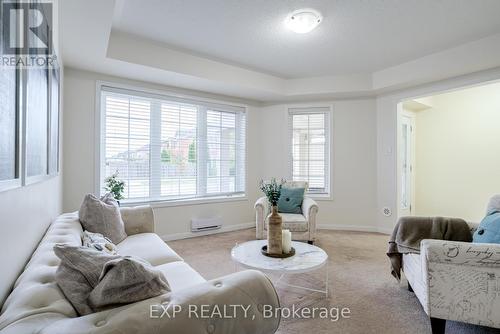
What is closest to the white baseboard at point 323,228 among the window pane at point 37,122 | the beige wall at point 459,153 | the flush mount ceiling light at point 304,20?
the beige wall at point 459,153

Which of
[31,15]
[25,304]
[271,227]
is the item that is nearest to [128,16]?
[31,15]

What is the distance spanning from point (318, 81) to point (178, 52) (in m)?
Answer: 2.28

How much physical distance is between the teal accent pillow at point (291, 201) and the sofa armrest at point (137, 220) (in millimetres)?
1935

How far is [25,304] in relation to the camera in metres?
0.84

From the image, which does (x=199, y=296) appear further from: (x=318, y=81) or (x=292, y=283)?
(x=318, y=81)

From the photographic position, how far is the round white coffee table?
Result: 6.37ft

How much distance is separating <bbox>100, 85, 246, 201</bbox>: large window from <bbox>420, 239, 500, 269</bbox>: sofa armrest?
11.0ft

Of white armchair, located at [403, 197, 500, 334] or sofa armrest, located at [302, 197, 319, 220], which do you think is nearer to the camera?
white armchair, located at [403, 197, 500, 334]

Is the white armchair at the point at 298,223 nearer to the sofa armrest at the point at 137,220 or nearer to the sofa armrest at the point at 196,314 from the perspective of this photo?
the sofa armrest at the point at 137,220

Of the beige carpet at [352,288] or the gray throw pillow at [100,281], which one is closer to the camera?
the gray throw pillow at [100,281]

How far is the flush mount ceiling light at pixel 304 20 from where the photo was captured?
2520mm

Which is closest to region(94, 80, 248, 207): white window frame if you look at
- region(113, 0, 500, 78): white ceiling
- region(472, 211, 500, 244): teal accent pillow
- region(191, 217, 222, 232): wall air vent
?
region(191, 217, 222, 232): wall air vent

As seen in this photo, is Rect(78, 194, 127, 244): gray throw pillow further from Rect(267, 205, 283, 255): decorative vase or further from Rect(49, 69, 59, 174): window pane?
Rect(267, 205, 283, 255): decorative vase

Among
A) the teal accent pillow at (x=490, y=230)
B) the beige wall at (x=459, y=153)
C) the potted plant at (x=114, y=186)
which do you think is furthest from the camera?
the beige wall at (x=459, y=153)
